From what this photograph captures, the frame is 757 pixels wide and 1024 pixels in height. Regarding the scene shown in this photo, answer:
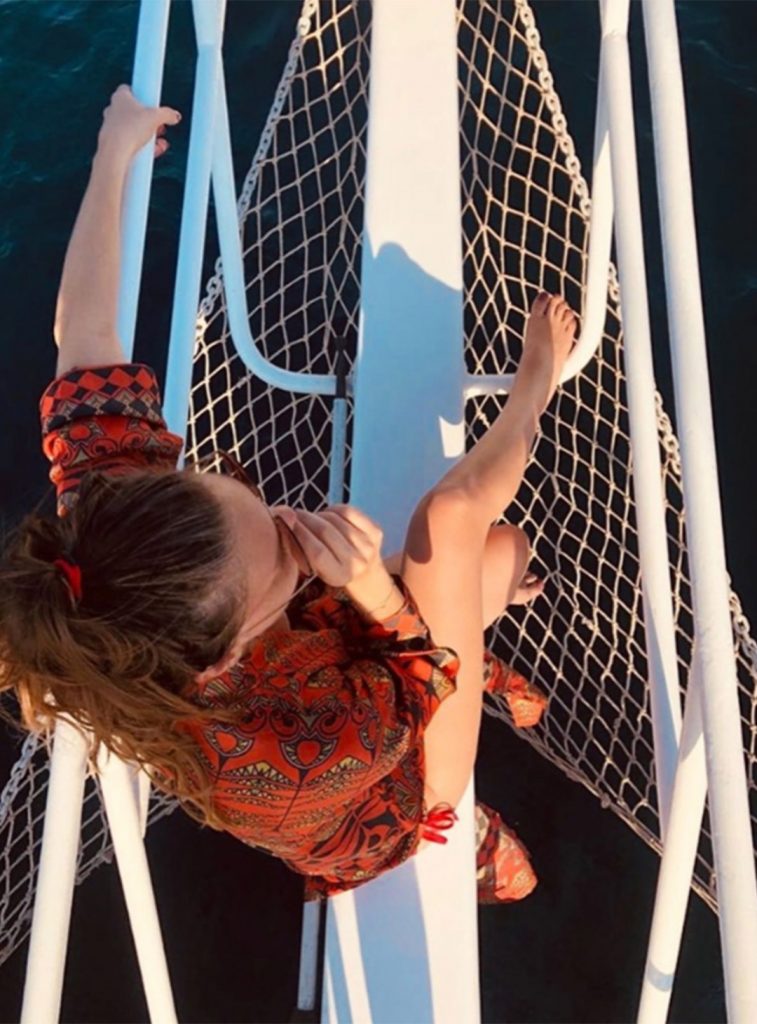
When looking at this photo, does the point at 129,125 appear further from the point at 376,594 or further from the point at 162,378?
the point at 162,378

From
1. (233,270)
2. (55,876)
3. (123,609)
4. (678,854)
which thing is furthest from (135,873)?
(233,270)

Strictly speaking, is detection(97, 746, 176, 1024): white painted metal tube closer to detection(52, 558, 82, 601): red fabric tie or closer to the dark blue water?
detection(52, 558, 82, 601): red fabric tie

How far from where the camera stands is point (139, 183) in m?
0.93

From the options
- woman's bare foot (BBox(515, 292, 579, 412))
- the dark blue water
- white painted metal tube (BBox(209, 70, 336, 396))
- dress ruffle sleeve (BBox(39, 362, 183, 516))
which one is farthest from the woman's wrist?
the dark blue water

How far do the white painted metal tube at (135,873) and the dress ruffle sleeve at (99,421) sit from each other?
10.7 inches

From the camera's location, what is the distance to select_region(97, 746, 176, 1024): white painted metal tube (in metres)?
0.75

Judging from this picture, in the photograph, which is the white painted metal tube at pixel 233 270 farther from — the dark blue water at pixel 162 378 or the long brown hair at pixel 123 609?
the dark blue water at pixel 162 378

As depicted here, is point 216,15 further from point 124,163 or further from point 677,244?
point 677,244

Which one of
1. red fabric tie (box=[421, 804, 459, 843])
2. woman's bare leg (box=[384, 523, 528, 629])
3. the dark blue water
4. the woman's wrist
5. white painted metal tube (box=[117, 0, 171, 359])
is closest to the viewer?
white painted metal tube (box=[117, 0, 171, 359])

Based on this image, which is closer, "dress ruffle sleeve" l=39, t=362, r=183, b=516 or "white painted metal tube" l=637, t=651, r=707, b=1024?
"white painted metal tube" l=637, t=651, r=707, b=1024

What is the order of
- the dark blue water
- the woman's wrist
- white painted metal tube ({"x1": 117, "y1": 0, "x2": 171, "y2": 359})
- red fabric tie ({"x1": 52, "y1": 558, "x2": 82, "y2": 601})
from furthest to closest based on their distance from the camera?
1. the dark blue water
2. the woman's wrist
3. white painted metal tube ({"x1": 117, "y1": 0, "x2": 171, "y2": 359})
4. red fabric tie ({"x1": 52, "y1": 558, "x2": 82, "y2": 601})

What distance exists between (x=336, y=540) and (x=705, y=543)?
352 millimetres

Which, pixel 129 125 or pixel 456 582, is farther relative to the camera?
pixel 456 582

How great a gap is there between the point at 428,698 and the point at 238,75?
2806 mm
